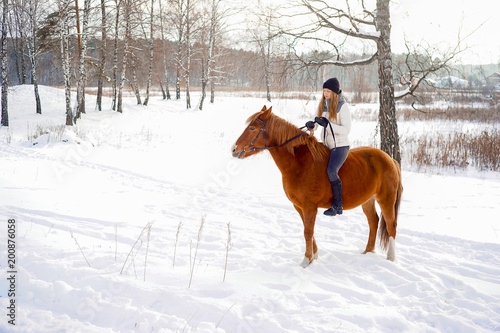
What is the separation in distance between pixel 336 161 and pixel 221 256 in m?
2.02

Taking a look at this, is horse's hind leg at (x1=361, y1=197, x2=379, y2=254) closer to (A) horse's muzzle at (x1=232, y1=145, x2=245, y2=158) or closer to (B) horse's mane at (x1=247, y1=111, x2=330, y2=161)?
(B) horse's mane at (x1=247, y1=111, x2=330, y2=161)

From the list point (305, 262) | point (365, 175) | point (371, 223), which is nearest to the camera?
point (305, 262)

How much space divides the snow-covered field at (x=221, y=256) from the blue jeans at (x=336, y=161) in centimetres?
122

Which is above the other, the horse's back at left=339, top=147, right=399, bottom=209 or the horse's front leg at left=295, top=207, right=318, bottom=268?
the horse's back at left=339, top=147, right=399, bottom=209

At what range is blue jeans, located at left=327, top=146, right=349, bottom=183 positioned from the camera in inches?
152

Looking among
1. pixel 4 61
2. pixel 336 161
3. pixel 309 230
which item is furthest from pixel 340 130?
pixel 4 61

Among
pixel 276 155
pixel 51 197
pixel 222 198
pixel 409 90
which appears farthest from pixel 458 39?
pixel 51 197

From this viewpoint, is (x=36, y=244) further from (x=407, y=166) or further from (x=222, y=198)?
(x=407, y=166)

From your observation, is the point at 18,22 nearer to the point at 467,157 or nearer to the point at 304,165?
the point at 304,165

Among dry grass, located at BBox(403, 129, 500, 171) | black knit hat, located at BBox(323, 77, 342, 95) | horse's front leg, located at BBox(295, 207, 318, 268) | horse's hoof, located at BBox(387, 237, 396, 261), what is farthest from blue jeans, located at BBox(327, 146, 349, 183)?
dry grass, located at BBox(403, 129, 500, 171)

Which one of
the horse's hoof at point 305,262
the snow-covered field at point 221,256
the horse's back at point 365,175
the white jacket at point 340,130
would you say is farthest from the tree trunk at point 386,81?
the horse's hoof at point 305,262

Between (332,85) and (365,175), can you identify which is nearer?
(332,85)

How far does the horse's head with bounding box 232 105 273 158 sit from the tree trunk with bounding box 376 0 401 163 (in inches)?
189

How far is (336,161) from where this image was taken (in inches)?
153
